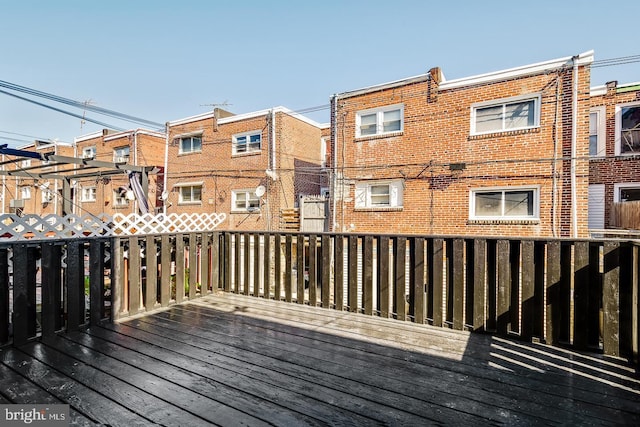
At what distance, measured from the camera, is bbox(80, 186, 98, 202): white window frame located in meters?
20.6

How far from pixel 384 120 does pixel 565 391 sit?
10299mm

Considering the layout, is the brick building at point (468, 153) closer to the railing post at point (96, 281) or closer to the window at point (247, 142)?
the window at point (247, 142)

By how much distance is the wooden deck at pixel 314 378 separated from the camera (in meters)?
2.03

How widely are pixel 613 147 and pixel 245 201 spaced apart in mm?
14218

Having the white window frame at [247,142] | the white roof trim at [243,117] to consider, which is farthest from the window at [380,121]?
the white window frame at [247,142]

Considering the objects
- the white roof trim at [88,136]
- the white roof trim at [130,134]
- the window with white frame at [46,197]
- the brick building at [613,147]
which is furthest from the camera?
the window with white frame at [46,197]

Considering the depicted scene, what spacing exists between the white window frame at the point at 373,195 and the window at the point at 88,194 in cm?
1793

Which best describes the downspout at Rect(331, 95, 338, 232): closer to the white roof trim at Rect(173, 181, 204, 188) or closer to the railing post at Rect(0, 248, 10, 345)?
the white roof trim at Rect(173, 181, 204, 188)

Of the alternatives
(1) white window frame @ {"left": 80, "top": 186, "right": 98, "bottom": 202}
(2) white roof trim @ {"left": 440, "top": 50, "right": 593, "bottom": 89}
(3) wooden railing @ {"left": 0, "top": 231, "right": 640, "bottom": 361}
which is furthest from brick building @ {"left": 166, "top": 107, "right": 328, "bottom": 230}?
(3) wooden railing @ {"left": 0, "top": 231, "right": 640, "bottom": 361}

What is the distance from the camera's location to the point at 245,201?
1517 cm

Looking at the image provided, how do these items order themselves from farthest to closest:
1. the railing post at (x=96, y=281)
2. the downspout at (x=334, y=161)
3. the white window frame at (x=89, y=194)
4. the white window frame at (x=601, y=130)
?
the white window frame at (x=89, y=194)
the downspout at (x=334, y=161)
the white window frame at (x=601, y=130)
the railing post at (x=96, y=281)

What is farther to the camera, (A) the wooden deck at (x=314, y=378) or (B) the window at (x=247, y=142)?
(B) the window at (x=247, y=142)

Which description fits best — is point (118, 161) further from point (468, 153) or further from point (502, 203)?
point (502, 203)

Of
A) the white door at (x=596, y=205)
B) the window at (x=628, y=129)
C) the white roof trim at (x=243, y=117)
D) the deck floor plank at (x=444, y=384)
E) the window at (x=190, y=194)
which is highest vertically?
the white roof trim at (x=243, y=117)
